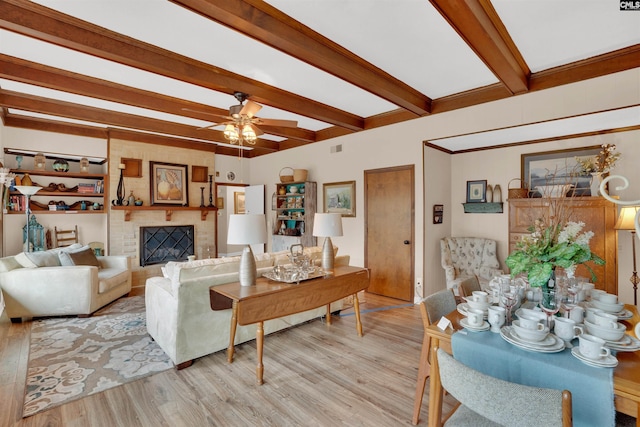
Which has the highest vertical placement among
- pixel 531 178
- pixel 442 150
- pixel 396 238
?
pixel 442 150

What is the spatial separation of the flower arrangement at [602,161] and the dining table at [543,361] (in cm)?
241

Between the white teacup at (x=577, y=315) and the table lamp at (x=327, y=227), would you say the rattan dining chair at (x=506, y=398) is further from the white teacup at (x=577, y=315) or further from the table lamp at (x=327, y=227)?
the table lamp at (x=327, y=227)

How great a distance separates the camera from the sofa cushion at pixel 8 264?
3.46 m

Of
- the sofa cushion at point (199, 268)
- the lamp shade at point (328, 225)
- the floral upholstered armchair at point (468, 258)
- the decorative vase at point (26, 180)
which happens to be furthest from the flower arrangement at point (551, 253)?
the decorative vase at point (26, 180)

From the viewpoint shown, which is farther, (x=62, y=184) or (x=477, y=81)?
(x=62, y=184)

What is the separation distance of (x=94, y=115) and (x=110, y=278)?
7.71 ft

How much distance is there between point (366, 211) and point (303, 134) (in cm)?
185

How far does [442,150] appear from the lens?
462 centimetres

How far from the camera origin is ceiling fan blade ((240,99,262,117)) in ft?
10.5

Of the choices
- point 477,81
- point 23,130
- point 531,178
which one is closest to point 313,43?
point 477,81

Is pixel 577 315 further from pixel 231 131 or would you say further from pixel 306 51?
pixel 231 131

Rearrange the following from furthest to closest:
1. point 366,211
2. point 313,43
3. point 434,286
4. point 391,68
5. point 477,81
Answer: point 366,211
point 434,286
point 477,81
point 391,68
point 313,43

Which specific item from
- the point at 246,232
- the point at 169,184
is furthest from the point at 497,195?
the point at 169,184

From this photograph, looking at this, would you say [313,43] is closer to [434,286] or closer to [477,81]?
[477,81]
